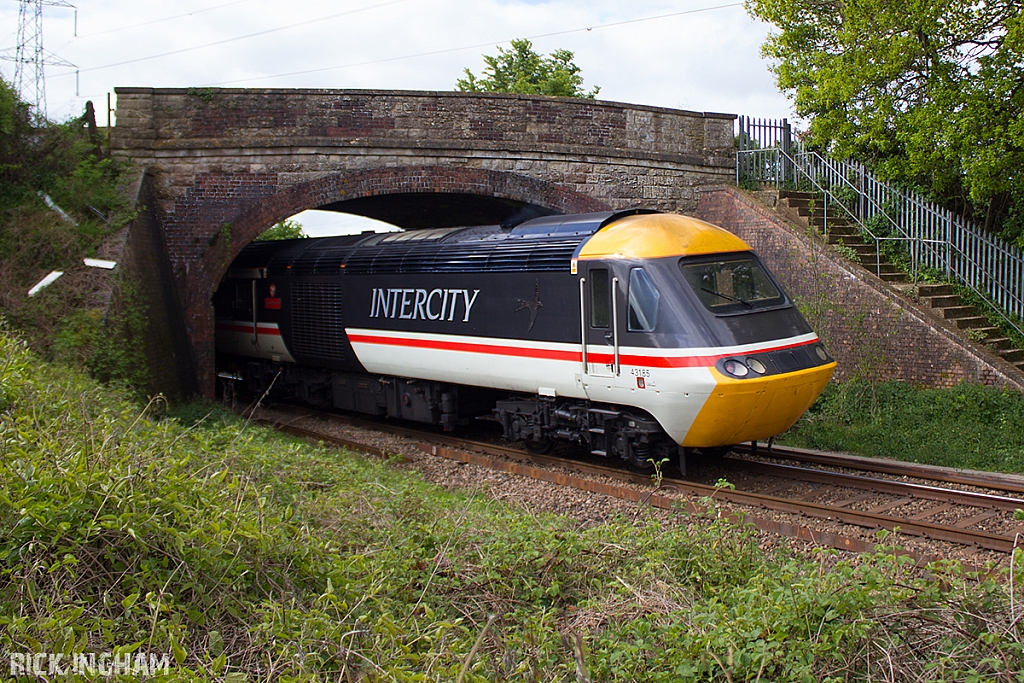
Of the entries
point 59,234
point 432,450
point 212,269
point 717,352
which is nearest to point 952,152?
point 717,352

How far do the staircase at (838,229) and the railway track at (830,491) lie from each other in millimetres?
5941

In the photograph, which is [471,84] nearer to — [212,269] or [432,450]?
[212,269]

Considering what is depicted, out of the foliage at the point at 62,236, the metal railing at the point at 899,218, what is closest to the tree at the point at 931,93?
the metal railing at the point at 899,218

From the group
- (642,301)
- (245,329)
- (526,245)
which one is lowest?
(245,329)

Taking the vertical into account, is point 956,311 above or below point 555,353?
above

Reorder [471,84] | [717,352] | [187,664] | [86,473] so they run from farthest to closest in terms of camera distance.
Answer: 1. [471,84]
2. [717,352]
3. [86,473]
4. [187,664]

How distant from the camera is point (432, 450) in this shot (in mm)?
11766

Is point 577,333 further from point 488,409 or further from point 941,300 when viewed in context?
point 941,300

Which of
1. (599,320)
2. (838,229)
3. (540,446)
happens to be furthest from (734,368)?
(838,229)

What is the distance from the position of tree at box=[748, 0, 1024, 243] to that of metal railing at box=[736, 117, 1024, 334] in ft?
1.95

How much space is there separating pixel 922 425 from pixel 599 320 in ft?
21.3

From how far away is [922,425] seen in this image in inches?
497

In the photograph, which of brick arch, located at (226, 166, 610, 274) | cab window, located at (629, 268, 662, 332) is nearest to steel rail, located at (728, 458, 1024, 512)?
cab window, located at (629, 268, 662, 332)

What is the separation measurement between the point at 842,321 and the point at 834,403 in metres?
1.74
